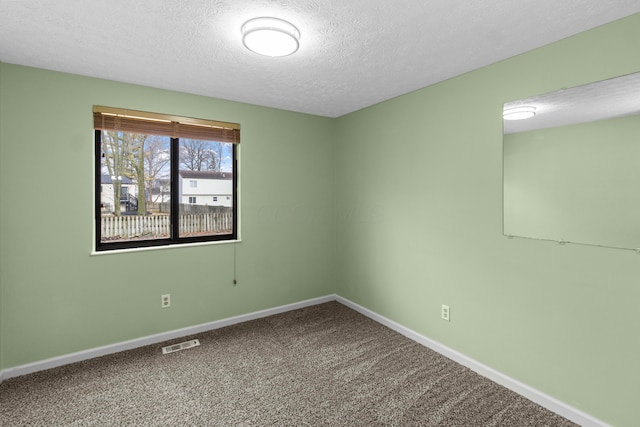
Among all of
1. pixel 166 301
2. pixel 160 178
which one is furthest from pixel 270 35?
pixel 166 301

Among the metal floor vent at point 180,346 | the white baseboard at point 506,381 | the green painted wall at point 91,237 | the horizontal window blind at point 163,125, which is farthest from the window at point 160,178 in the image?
the white baseboard at point 506,381

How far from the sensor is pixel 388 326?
3.44 meters

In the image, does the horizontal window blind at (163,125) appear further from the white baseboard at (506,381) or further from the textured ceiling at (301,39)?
the white baseboard at (506,381)

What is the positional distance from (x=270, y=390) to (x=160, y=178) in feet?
7.38

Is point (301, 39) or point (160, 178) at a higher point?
point (301, 39)

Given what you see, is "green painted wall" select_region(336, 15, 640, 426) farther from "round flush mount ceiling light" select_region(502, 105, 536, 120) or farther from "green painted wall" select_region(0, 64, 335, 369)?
"green painted wall" select_region(0, 64, 335, 369)

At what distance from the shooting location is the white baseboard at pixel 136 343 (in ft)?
8.29

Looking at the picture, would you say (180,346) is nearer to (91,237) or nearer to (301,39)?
(91,237)

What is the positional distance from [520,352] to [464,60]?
2.22m

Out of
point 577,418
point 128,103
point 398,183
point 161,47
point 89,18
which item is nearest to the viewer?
point 89,18

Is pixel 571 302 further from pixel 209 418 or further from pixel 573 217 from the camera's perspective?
pixel 209 418

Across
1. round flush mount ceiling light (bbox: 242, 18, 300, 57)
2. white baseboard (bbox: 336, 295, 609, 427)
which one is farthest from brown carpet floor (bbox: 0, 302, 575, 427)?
round flush mount ceiling light (bbox: 242, 18, 300, 57)

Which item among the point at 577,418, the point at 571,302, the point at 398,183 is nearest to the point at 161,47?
the point at 398,183

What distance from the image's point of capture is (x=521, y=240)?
231 cm
